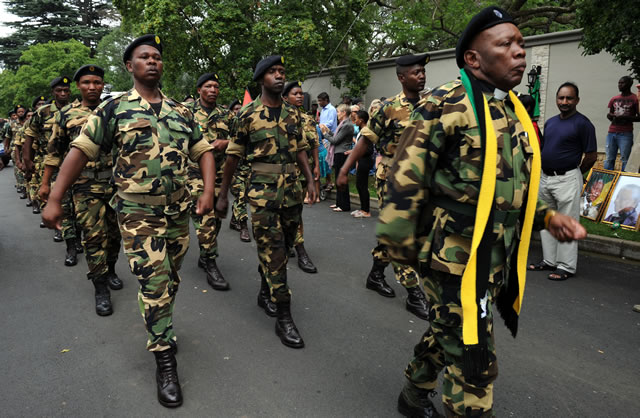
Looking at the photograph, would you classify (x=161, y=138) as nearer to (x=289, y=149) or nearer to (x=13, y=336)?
(x=289, y=149)

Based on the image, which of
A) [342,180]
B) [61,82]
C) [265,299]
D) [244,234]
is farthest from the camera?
[244,234]

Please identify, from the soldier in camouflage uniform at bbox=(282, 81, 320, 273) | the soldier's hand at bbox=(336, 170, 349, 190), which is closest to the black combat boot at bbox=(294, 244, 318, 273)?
the soldier in camouflage uniform at bbox=(282, 81, 320, 273)

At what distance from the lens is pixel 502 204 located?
2020 millimetres

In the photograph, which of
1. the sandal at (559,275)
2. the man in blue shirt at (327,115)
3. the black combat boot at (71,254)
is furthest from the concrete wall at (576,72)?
the black combat boot at (71,254)

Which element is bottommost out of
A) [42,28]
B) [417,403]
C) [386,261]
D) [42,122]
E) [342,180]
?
[417,403]

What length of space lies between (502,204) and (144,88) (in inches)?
98.4

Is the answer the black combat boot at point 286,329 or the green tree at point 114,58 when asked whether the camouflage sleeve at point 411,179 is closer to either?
the black combat boot at point 286,329

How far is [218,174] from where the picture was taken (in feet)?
20.8

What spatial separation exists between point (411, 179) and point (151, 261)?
1.88 metres

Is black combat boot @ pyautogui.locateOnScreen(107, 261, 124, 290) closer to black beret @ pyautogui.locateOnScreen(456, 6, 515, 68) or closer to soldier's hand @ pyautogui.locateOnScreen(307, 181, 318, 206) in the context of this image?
soldier's hand @ pyautogui.locateOnScreen(307, 181, 318, 206)

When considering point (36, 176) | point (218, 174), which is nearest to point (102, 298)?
point (218, 174)

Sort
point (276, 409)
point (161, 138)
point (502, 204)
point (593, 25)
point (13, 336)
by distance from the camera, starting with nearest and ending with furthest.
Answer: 1. point (502, 204)
2. point (276, 409)
3. point (161, 138)
4. point (13, 336)
5. point (593, 25)

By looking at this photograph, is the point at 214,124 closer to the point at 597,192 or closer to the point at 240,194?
the point at 240,194

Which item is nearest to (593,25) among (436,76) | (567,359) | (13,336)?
(567,359)
